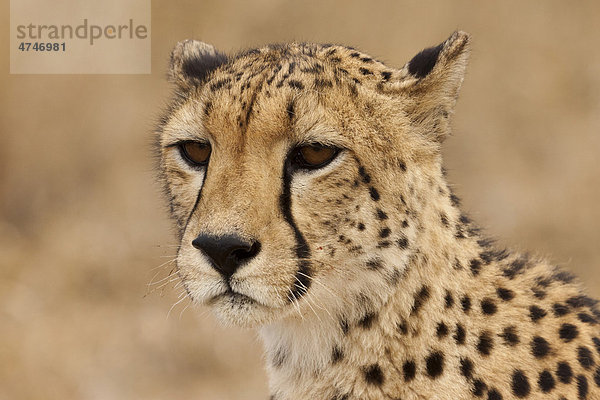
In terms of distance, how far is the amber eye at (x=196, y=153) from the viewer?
233cm

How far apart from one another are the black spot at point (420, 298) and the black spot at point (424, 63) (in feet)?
1.89

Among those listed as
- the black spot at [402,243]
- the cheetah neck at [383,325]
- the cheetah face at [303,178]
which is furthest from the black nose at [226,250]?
the black spot at [402,243]

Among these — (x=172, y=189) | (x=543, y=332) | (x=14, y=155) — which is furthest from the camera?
(x=14, y=155)

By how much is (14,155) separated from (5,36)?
0.85 meters

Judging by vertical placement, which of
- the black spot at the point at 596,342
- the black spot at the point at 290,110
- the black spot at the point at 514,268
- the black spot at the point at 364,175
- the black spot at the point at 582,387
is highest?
the black spot at the point at 290,110

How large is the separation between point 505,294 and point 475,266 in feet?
0.35

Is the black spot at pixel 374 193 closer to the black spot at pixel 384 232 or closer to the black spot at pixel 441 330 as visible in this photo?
the black spot at pixel 384 232

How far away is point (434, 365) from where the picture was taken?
219 centimetres

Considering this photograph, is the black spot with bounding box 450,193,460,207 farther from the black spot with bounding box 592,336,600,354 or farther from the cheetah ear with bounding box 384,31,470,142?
the black spot with bounding box 592,336,600,354

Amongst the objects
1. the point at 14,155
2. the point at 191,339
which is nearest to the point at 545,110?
the point at 191,339

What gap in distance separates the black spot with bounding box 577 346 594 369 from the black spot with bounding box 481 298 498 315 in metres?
0.25

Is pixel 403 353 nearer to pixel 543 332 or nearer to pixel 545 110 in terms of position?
pixel 543 332

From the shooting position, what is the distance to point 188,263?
2.14 meters

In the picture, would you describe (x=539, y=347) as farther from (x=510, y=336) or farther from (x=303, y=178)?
(x=303, y=178)
